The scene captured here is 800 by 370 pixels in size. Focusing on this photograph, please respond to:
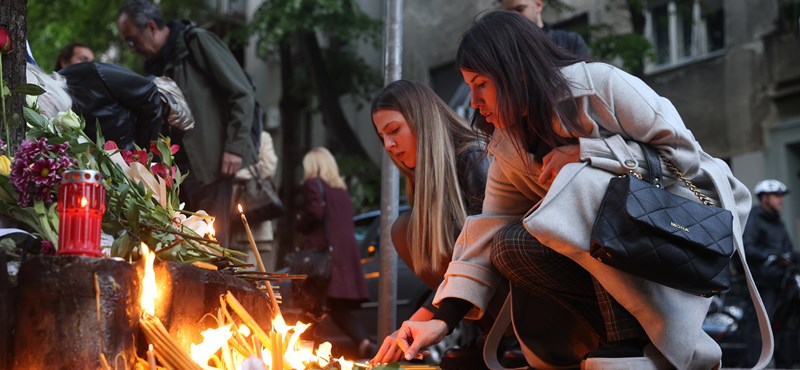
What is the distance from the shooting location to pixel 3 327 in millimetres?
2229

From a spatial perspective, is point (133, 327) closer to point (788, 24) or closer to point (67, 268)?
point (67, 268)

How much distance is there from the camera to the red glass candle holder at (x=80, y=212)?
89.9 inches

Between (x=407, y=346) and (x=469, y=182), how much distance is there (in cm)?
123

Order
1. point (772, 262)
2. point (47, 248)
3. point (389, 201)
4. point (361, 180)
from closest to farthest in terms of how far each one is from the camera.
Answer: point (47, 248) → point (389, 201) → point (772, 262) → point (361, 180)

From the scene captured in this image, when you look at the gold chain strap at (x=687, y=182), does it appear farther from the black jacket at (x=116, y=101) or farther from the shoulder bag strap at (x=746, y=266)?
the black jacket at (x=116, y=101)

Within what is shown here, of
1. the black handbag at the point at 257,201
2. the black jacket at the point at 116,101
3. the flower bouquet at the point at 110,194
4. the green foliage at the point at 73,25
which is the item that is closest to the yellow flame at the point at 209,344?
the flower bouquet at the point at 110,194

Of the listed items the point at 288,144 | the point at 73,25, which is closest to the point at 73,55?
the point at 288,144

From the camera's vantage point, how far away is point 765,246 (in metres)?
9.46

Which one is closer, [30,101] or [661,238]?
[661,238]

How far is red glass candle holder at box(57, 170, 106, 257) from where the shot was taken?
2283mm

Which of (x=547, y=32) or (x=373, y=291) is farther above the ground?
(x=547, y=32)

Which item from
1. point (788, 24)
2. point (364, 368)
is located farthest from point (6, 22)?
point (788, 24)

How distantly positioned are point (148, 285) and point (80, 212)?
A: 23 cm

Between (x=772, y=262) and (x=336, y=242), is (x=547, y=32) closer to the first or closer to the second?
(x=336, y=242)
